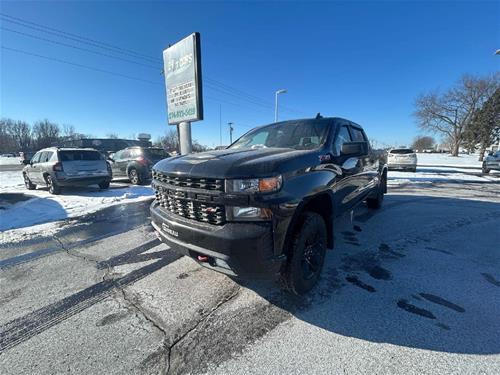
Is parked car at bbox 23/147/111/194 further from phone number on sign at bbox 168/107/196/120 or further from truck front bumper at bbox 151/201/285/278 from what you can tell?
truck front bumper at bbox 151/201/285/278

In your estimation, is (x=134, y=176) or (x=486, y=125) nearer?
(x=134, y=176)

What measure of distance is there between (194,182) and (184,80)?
7954 millimetres

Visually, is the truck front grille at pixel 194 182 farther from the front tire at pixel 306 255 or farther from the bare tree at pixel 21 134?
the bare tree at pixel 21 134

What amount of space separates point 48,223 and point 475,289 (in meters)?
7.19

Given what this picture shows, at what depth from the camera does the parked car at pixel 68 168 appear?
7988 mm

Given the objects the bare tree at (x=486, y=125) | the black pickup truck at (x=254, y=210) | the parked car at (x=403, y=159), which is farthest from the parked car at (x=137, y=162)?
the bare tree at (x=486, y=125)

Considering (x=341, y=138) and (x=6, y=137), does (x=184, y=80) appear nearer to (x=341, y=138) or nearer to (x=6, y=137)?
(x=341, y=138)

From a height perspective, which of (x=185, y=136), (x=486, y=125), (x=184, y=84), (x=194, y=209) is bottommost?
(x=194, y=209)

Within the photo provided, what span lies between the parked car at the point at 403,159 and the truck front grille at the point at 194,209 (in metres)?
16.6

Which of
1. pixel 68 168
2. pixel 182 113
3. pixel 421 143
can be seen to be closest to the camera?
pixel 68 168

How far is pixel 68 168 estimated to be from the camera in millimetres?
8078

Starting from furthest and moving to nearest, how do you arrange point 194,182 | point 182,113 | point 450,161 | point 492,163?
point 450,161, point 492,163, point 182,113, point 194,182

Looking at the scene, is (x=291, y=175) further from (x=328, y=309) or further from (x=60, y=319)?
(x=60, y=319)

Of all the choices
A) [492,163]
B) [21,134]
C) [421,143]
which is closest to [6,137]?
[21,134]
